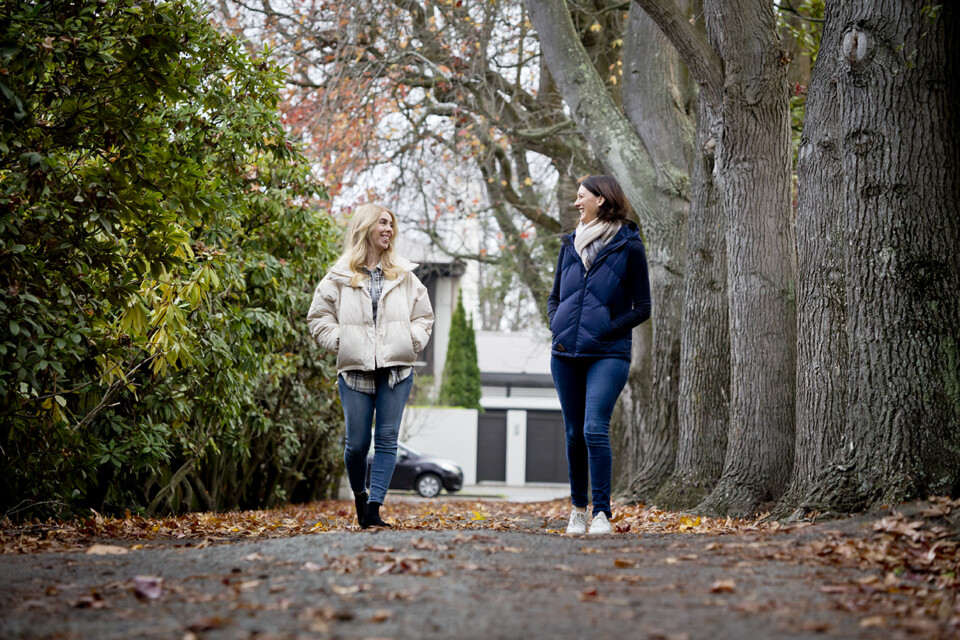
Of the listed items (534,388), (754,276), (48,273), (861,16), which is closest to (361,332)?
(48,273)

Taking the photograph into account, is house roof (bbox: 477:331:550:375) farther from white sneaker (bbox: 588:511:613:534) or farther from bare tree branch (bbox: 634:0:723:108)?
white sneaker (bbox: 588:511:613:534)

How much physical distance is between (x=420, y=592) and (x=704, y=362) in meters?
4.96

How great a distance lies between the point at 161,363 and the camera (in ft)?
20.1

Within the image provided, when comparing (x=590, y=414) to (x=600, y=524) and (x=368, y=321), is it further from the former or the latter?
(x=368, y=321)

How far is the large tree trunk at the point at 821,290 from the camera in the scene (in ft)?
18.3

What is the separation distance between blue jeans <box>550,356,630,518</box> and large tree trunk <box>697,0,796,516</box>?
4.82 feet

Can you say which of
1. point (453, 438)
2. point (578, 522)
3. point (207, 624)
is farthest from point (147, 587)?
point (453, 438)

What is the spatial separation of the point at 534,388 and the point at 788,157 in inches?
1190

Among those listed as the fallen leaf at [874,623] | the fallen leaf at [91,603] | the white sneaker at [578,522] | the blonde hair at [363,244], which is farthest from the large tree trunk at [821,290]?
the fallen leaf at [91,603]

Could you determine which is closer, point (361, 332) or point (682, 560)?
point (682, 560)

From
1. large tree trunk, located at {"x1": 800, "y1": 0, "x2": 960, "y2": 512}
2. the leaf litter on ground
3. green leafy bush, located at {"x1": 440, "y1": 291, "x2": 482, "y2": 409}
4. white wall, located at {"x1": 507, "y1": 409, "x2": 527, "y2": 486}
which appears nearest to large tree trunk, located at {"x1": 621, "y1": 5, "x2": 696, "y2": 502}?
the leaf litter on ground

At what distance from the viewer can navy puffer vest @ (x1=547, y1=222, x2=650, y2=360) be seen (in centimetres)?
547

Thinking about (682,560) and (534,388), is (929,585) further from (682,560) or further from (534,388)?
(534,388)

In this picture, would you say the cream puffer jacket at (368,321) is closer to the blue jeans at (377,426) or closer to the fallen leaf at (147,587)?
the blue jeans at (377,426)
